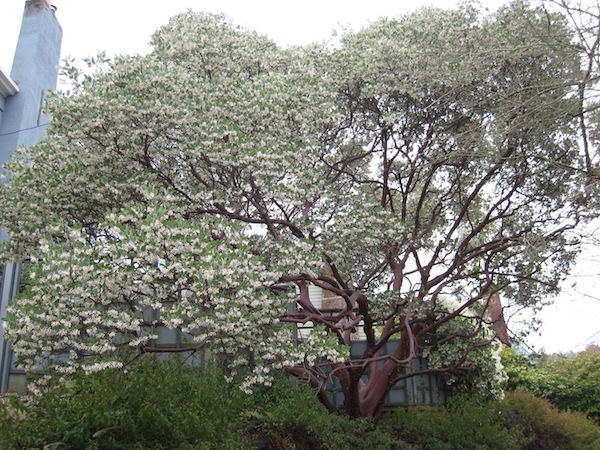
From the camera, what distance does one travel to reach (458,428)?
9.97 meters

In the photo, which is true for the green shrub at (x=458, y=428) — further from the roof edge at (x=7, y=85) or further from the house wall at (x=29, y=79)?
the roof edge at (x=7, y=85)

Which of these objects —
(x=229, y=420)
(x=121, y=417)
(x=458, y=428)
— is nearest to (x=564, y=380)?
(x=458, y=428)

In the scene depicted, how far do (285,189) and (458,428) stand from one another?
545 centimetres

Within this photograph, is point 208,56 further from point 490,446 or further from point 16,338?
point 490,446

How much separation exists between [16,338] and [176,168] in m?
3.73

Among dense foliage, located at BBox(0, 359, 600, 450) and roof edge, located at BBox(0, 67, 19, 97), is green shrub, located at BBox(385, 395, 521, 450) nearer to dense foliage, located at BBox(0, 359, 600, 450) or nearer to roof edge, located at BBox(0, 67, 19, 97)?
dense foliage, located at BBox(0, 359, 600, 450)

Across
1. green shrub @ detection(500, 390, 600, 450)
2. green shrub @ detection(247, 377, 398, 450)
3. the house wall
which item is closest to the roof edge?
the house wall

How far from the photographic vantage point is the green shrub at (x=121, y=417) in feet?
16.8

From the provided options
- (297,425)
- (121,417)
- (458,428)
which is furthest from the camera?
(458,428)

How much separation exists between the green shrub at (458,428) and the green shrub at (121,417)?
5.09 m

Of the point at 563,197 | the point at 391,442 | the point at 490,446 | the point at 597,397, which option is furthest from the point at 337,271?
the point at 597,397

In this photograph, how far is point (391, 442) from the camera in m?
9.30

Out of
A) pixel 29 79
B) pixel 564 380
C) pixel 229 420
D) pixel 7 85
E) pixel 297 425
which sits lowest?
pixel 297 425

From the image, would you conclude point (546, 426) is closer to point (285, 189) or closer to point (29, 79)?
point (285, 189)
